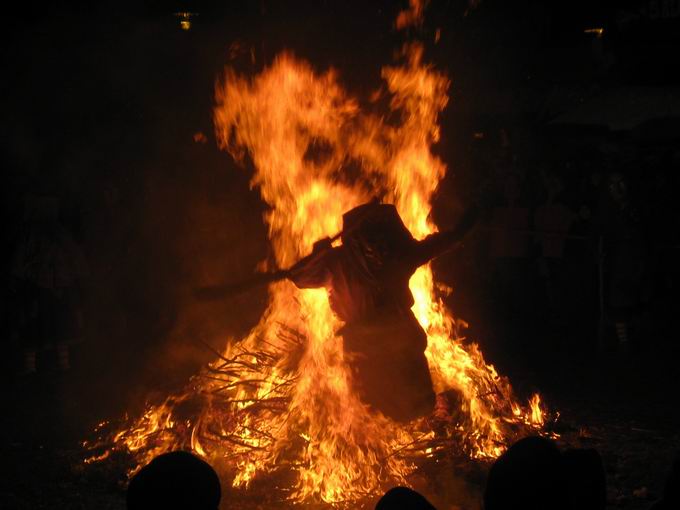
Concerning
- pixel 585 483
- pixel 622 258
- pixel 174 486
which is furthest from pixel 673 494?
pixel 622 258

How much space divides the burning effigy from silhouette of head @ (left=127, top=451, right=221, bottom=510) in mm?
1986

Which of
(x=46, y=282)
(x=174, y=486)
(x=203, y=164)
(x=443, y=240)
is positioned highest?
(x=443, y=240)

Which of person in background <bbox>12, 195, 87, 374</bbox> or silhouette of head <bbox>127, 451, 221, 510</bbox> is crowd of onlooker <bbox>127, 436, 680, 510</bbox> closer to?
silhouette of head <bbox>127, 451, 221, 510</bbox>

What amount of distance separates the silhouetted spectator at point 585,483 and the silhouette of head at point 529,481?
0.03 metres

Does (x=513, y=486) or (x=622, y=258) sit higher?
(x=513, y=486)

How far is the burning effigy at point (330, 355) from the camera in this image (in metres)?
5.31

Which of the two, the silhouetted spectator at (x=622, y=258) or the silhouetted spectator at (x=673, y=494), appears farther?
the silhouetted spectator at (x=622, y=258)

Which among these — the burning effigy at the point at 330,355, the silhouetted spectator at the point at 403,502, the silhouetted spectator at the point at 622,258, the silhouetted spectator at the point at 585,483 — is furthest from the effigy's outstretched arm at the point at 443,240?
the silhouetted spectator at the point at 622,258

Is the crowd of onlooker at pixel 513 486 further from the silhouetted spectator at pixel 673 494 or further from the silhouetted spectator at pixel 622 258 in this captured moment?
the silhouetted spectator at pixel 622 258

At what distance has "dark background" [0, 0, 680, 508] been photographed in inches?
→ 346

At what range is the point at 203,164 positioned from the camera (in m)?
12.6

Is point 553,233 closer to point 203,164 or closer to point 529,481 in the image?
point 203,164

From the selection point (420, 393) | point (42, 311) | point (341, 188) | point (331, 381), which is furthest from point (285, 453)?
point (42, 311)

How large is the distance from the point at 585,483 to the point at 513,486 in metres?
0.30
